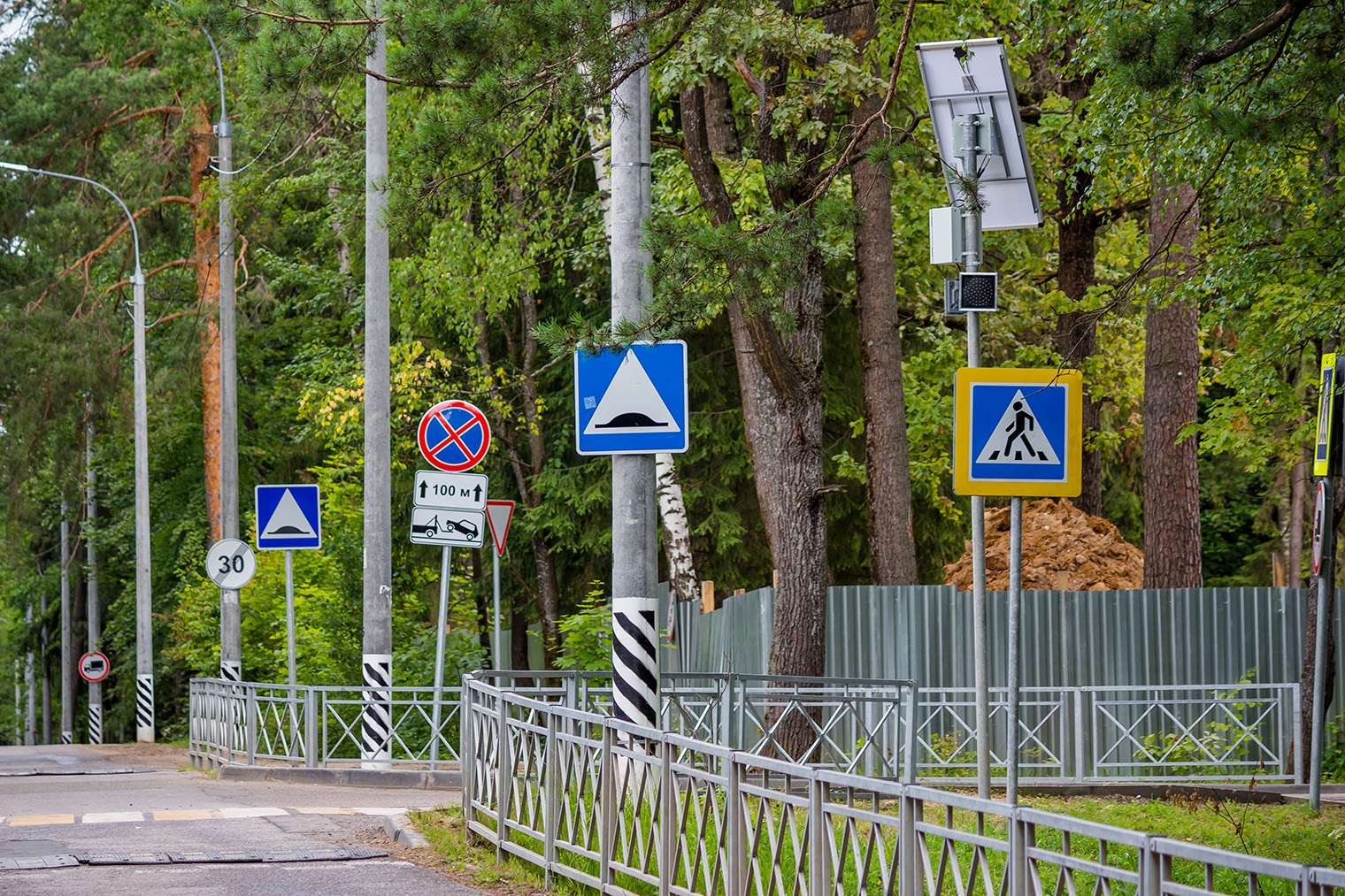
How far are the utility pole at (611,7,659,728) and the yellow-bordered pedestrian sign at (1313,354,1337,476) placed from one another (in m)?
5.07

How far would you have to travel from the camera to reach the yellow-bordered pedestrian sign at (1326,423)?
36.8ft

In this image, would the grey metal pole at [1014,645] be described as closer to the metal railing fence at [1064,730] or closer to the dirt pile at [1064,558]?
the metal railing fence at [1064,730]

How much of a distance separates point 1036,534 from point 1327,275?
910 centimetres

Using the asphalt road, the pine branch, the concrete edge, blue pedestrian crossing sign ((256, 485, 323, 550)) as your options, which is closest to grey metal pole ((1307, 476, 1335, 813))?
the pine branch

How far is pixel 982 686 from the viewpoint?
7852mm

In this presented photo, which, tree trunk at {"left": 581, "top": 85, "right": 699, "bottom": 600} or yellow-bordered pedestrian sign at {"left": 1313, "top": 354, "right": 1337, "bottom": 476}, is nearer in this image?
yellow-bordered pedestrian sign at {"left": 1313, "top": 354, "right": 1337, "bottom": 476}

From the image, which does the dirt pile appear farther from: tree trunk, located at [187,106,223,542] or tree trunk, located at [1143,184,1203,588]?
tree trunk, located at [187,106,223,542]

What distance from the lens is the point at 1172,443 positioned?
733 inches

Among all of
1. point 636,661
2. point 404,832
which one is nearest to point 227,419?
point 404,832

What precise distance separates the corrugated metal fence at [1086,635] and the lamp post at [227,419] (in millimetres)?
9734

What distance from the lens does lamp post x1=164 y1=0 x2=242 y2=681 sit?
23.1 meters

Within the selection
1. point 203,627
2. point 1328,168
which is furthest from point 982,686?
point 203,627

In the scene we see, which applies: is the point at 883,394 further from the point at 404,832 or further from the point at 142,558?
the point at 142,558

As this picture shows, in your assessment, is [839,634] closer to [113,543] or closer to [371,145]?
[371,145]
